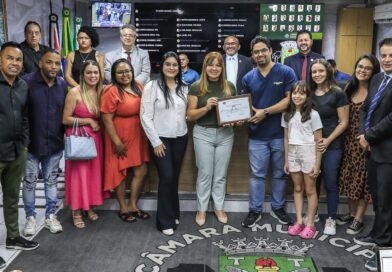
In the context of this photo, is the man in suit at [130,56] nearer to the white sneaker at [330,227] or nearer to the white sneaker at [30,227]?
the white sneaker at [30,227]

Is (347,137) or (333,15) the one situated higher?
(333,15)

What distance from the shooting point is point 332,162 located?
3668mm

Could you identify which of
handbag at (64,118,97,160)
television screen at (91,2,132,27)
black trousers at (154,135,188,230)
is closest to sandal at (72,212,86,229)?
handbag at (64,118,97,160)

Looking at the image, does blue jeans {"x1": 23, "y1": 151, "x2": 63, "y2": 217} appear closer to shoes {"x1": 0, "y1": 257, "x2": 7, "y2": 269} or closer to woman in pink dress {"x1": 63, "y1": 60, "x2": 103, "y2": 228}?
woman in pink dress {"x1": 63, "y1": 60, "x2": 103, "y2": 228}

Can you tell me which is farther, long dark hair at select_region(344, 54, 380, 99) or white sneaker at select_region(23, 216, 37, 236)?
white sneaker at select_region(23, 216, 37, 236)

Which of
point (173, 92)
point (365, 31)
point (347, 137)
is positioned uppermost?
point (365, 31)

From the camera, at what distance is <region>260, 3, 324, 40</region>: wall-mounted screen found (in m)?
6.96

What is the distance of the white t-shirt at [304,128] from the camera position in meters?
3.56

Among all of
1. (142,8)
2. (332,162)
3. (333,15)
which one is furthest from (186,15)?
(332,162)

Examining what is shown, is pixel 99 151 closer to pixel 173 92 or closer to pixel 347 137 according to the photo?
pixel 173 92

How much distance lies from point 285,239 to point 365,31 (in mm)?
4630

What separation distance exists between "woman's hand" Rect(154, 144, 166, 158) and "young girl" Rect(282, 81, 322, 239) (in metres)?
1.04

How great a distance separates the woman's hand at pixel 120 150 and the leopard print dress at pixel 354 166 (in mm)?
1895

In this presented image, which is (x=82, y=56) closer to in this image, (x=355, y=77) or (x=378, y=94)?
(x=355, y=77)
